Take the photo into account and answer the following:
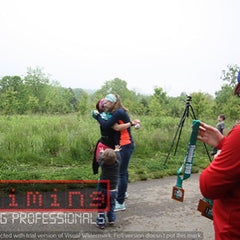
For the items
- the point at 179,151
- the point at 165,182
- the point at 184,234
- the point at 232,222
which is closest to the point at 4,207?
the point at 184,234

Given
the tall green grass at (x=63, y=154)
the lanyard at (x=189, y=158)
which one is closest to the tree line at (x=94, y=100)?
the tall green grass at (x=63, y=154)

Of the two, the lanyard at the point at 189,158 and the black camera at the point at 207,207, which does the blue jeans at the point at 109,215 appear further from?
the black camera at the point at 207,207

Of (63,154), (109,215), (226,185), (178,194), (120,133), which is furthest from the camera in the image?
(63,154)

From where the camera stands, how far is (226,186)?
1550 millimetres

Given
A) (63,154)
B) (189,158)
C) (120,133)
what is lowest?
(63,154)

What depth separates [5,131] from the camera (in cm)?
852

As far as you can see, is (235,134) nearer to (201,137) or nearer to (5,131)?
(201,137)

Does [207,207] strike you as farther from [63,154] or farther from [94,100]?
[94,100]

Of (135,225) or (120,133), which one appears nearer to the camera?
(135,225)

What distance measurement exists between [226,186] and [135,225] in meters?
3.02

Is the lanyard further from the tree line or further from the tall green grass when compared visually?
the tree line

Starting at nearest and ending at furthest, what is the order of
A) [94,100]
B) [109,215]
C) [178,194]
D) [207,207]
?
[207,207]
[178,194]
[109,215]
[94,100]

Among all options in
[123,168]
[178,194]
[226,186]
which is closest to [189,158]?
[178,194]

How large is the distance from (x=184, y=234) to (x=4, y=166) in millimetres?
4036
